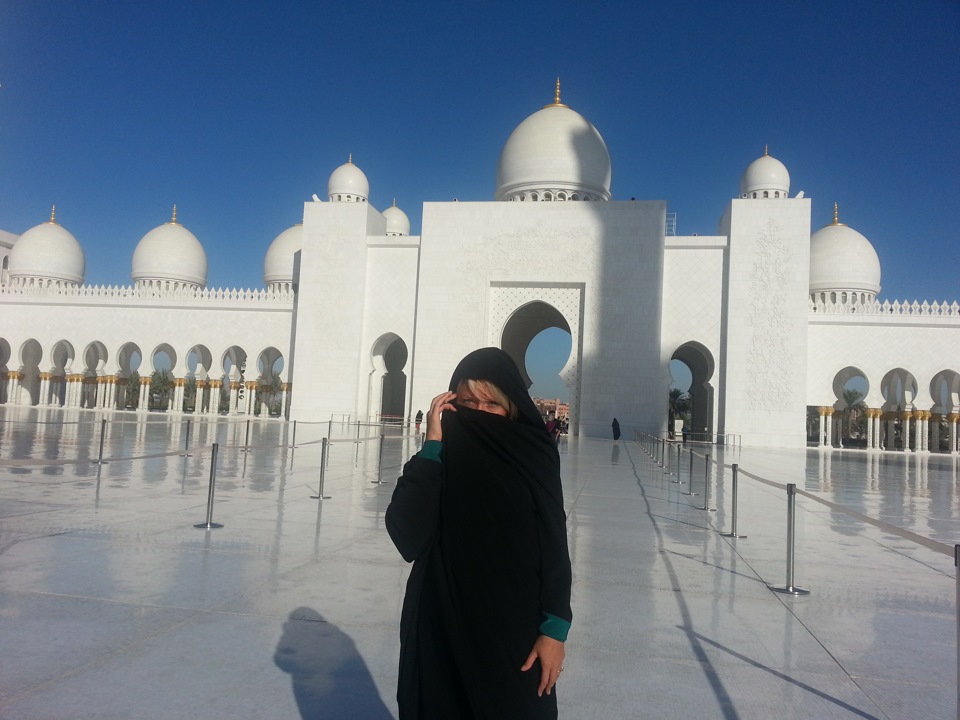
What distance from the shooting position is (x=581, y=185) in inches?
906

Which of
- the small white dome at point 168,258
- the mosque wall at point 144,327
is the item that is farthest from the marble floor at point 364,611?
the small white dome at point 168,258

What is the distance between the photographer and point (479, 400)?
1.57 meters

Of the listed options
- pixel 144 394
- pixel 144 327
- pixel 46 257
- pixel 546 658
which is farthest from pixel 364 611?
pixel 46 257

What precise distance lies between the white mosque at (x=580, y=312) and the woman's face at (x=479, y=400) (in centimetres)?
1825

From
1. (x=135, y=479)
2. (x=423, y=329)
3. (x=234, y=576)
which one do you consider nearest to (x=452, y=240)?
(x=423, y=329)

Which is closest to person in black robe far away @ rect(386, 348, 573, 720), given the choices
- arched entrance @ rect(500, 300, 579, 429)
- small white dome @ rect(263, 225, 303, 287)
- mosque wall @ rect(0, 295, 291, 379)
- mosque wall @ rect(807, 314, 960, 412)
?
arched entrance @ rect(500, 300, 579, 429)

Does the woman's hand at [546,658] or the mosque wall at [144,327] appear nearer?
the woman's hand at [546,658]

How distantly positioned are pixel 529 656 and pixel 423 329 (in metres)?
19.9

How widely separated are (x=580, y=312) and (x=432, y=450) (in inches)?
764

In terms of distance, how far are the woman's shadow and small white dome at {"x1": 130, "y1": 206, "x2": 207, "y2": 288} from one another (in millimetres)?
28538

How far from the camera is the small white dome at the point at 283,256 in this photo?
94.2ft

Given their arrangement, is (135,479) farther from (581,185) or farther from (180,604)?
(581,185)

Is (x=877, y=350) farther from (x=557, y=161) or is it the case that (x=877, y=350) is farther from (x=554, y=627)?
(x=554, y=627)

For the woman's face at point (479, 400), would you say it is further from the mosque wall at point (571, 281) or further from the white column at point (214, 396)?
the white column at point (214, 396)
